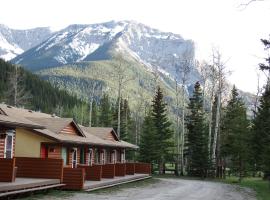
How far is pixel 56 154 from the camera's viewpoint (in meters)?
30.9

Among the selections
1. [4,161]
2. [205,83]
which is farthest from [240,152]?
[4,161]

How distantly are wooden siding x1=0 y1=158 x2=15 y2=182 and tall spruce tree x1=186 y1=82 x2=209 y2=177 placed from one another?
107 feet

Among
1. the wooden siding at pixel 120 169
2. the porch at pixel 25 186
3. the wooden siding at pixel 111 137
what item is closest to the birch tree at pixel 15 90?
the wooden siding at pixel 111 137

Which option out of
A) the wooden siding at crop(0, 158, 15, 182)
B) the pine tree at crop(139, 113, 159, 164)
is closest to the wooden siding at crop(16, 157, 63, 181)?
the wooden siding at crop(0, 158, 15, 182)

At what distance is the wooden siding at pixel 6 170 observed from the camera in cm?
2095

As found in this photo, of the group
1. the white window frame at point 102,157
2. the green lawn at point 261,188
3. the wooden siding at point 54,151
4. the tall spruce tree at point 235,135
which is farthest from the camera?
the tall spruce tree at point 235,135

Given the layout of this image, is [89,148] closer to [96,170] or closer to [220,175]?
[96,170]

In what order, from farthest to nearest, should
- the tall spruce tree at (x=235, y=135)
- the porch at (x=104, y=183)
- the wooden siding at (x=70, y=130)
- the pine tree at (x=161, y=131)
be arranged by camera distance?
the pine tree at (x=161, y=131) → the tall spruce tree at (x=235, y=135) → the wooden siding at (x=70, y=130) → the porch at (x=104, y=183)

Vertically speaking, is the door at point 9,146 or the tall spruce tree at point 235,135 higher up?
the tall spruce tree at point 235,135

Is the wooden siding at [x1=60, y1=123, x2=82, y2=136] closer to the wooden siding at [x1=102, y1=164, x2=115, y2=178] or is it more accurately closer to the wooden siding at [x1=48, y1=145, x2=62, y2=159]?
the wooden siding at [x1=48, y1=145, x2=62, y2=159]

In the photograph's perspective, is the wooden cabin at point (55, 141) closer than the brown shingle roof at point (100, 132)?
Yes

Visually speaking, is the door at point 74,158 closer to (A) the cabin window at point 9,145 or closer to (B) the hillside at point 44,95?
(A) the cabin window at point 9,145

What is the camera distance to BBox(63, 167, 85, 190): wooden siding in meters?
25.9

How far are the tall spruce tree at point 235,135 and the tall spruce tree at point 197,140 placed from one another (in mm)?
2550
